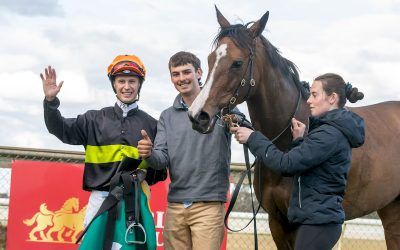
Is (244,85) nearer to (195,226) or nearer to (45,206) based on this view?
(195,226)

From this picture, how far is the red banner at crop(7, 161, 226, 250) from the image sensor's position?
605 centimetres

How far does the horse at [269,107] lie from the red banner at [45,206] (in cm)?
239

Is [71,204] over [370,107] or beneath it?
beneath

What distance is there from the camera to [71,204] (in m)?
6.10

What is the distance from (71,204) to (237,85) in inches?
114

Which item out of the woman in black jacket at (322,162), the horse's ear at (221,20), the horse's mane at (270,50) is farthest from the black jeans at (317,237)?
the horse's ear at (221,20)

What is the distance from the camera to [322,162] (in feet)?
10.9

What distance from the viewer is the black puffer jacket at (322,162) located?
329 cm

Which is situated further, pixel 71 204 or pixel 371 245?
pixel 371 245

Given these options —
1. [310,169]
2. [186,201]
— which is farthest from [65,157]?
[310,169]

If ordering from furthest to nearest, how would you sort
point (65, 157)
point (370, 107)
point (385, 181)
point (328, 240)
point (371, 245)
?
1. point (371, 245)
2. point (65, 157)
3. point (370, 107)
4. point (385, 181)
5. point (328, 240)

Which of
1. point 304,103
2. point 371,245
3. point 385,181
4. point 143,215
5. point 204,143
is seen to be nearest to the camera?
point 143,215

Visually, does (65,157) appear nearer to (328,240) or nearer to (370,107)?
(370,107)

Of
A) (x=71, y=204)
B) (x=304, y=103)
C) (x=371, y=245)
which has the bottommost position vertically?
(x=371, y=245)
